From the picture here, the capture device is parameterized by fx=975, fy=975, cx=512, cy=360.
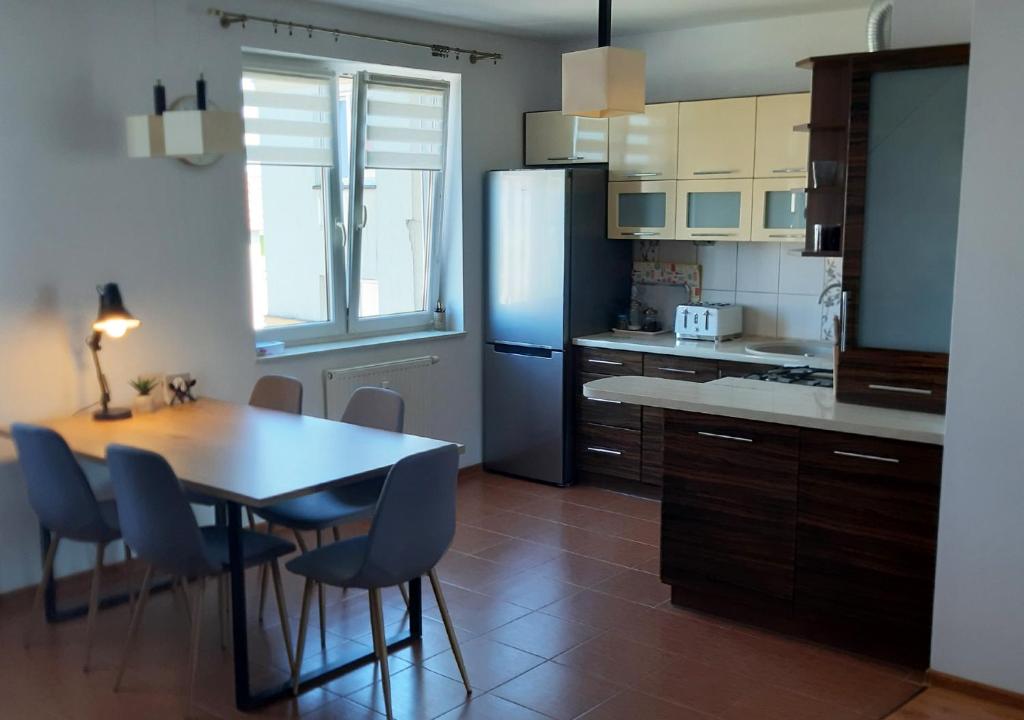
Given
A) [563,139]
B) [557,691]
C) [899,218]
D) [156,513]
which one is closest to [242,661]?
[156,513]

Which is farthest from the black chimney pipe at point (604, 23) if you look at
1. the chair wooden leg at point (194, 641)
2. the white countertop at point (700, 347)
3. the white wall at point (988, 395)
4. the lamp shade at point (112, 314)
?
the chair wooden leg at point (194, 641)

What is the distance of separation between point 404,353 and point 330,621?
6.56 feet

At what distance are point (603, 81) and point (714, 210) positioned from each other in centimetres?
224

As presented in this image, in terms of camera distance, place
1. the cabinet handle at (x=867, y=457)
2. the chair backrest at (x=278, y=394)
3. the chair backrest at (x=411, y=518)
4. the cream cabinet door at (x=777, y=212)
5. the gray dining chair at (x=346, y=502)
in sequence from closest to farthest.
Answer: the chair backrest at (x=411, y=518)
the cabinet handle at (x=867, y=457)
the gray dining chair at (x=346, y=502)
the chair backrest at (x=278, y=394)
the cream cabinet door at (x=777, y=212)

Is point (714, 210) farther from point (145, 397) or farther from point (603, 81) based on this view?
point (145, 397)

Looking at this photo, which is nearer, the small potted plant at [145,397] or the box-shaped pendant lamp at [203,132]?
the box-shaped pendant lamp at [203,132]

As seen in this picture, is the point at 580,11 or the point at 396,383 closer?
the point at 580,11

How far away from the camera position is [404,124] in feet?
18.2

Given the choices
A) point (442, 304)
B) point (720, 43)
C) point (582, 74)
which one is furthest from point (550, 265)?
point (582, 74)

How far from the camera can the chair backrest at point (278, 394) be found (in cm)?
435

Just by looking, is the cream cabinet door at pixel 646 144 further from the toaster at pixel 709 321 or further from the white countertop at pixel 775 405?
the white countertop at pixel 775 405

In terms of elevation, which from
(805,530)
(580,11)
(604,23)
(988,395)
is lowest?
(805,530)

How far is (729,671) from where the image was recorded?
11.4 feet

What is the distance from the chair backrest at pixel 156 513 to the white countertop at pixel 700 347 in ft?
9.66
